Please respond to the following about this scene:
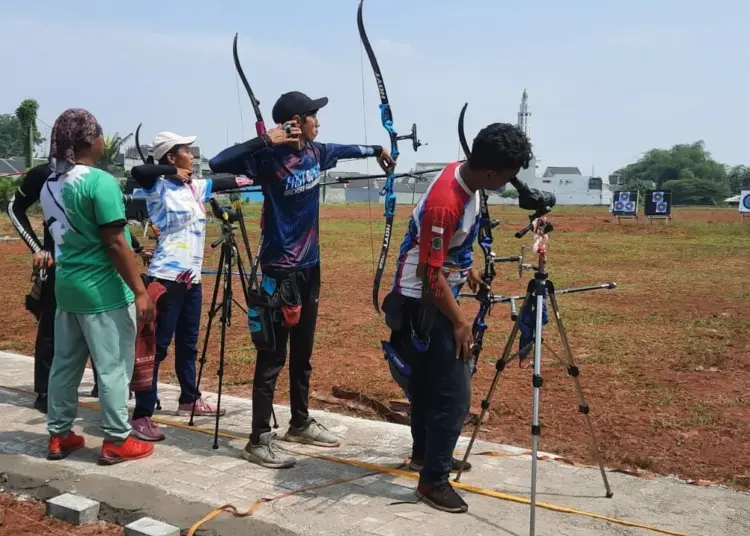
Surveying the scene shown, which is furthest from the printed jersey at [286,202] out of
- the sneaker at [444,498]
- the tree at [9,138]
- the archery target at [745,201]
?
the tree at [9,138]

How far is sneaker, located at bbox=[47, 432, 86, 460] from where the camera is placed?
14.0ft

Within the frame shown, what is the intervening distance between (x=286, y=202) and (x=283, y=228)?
142 mm

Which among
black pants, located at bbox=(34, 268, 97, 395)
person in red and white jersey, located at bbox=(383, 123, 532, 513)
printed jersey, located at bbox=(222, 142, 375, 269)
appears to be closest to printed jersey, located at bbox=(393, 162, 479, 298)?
person in red and white jersey, located at bbox=(383, 123, 532, 513)

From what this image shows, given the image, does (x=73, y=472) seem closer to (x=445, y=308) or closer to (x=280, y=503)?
(x=280, y=503)

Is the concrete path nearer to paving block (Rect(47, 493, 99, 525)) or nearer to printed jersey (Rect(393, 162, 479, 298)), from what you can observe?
paving block (Rect(47, 493, 99, 525))

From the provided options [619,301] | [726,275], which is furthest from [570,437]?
[726,275]

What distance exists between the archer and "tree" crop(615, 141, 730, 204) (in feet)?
298

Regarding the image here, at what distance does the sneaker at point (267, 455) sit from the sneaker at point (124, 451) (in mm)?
591

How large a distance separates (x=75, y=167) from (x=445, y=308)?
2.07 m

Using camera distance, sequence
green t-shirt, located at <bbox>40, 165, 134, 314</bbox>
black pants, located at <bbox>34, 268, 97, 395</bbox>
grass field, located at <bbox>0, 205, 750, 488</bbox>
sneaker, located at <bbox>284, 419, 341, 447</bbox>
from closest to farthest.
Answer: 1. green t-shirt, located at <bbox>40, 165, 134, 314</bbox>
2. sneaker, located at <bbox>284, 419, 341, 447</bbox>
3. grass field, located at <bbox>0, 205, 750, 488</bbox>
4. black pants, located at <bbox>34, 268, 97, 395</bbox>

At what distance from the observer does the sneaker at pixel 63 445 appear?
427 centimetres

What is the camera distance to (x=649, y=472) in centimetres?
Answer: 435

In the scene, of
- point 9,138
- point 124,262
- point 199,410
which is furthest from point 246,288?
point 9,138

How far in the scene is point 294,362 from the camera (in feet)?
14.8
